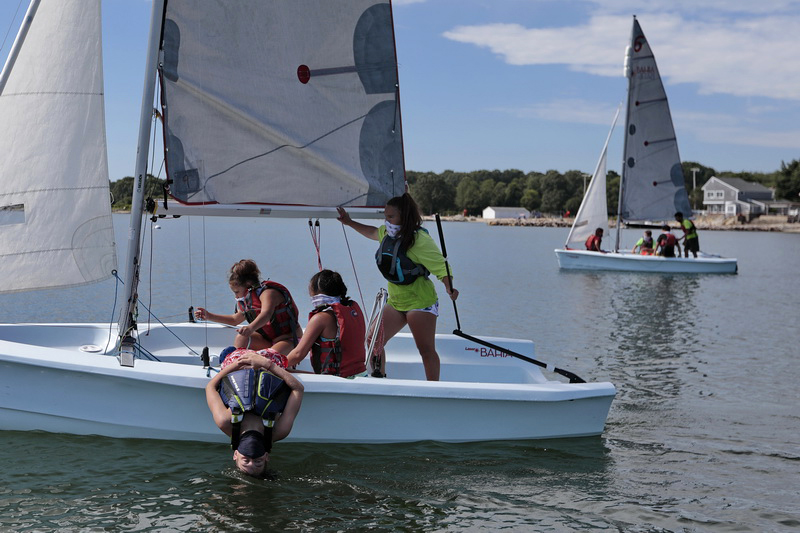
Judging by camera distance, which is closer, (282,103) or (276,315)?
(276,315)

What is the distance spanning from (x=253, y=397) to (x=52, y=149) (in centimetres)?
252

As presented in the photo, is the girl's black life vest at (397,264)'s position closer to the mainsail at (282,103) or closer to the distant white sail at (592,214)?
the mainsail at (282,103)

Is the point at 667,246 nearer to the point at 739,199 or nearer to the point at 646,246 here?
the point at 646,246

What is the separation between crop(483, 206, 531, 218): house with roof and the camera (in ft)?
472

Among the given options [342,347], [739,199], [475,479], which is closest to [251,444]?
[342,347]

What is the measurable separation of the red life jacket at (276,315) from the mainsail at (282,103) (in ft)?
2.55

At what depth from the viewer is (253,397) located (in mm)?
5449

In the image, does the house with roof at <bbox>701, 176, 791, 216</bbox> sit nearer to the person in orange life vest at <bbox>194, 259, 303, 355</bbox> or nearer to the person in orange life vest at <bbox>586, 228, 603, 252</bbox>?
the person in orange life vest at <bbox>586, 228, 603, 252</bbox>

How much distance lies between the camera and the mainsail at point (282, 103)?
646 centimetres

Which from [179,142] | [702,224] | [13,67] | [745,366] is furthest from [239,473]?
[702,224]

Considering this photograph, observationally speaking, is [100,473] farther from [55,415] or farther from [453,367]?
[453,367]

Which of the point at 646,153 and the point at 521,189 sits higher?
the point at 521,189

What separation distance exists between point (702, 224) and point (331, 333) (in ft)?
362

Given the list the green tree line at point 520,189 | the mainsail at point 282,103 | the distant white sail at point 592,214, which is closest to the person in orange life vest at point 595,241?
the distant white sail at point 592,214
